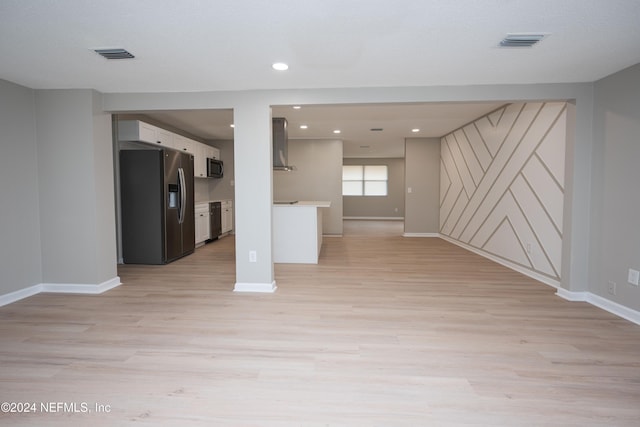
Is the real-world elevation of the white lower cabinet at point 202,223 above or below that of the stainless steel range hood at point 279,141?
below

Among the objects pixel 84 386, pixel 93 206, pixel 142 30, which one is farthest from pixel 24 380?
pixel 142 30

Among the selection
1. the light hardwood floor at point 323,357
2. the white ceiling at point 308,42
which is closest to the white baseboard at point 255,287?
the light hardwood floor at point 323,357

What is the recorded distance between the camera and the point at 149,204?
496 centimetres

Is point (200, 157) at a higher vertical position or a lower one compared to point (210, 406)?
higher

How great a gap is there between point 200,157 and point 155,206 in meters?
2.40

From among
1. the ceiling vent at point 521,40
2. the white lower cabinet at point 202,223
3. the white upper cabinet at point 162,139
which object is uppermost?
the ceiling vent at point 521,40

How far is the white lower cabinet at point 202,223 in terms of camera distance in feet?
21.2

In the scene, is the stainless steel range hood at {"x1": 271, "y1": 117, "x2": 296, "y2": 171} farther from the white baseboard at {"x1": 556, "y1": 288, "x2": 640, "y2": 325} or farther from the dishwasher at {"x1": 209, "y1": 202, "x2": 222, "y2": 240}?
the white baseboard at {"x1": 556, "y1": 288, "x2": 640, "y2": 325}

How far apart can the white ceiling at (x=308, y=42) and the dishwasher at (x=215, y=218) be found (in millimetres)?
3729

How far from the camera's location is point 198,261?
534 cm

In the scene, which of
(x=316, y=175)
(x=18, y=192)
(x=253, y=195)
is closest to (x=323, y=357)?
(x=253, y=195)

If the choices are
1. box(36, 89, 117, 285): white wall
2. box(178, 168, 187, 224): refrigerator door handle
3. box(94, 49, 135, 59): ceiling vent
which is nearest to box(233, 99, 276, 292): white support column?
box(94, 49, 135, 59): ceiling vent

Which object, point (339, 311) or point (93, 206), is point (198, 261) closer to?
point (93, 206)

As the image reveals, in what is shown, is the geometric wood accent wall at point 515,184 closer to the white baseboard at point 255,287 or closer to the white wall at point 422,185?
the white wall at point 422,185
